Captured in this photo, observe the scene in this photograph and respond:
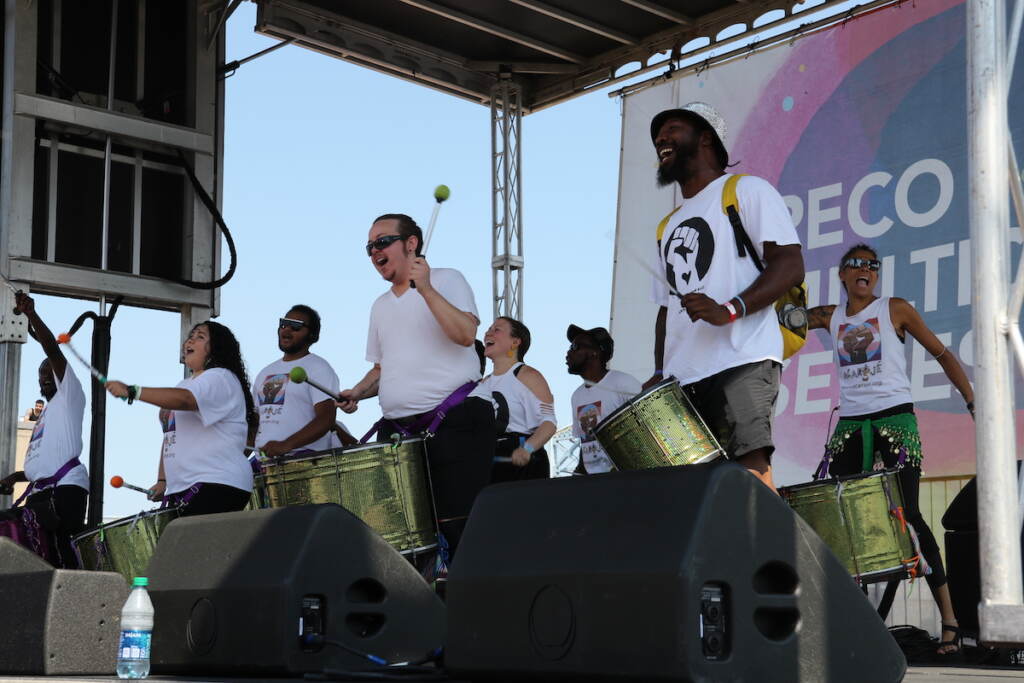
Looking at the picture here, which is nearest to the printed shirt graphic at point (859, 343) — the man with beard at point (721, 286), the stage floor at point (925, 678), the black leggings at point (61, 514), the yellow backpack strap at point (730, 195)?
the stage floor at point (925, 678)

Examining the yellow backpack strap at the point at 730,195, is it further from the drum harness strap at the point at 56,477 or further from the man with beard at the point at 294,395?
the drum harness strap at the point at 56,477

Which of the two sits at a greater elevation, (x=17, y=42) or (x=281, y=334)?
(x=17, y=42)

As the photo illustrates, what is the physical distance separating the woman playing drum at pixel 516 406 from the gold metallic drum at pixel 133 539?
174 cm

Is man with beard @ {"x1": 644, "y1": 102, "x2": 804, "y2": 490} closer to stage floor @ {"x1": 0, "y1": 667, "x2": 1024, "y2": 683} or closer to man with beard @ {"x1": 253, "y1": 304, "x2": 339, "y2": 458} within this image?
stage floor @ {"x1": 0, "y1": 667, "x2": 1024, "y2": 683}

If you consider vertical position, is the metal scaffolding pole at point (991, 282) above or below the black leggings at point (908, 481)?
above

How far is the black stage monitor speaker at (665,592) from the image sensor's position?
2611 mm

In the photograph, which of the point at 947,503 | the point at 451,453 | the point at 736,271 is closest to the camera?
the point at 736,271

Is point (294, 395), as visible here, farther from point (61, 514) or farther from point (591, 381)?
point (591, 381)

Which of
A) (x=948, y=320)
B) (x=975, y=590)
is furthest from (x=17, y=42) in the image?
(x=975, y=590)

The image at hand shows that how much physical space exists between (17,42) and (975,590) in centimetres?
612

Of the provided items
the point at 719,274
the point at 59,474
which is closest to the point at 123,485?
the point at 59,474

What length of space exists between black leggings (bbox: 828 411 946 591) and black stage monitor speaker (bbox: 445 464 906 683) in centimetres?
268

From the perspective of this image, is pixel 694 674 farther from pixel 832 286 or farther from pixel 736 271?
pixel 832 286

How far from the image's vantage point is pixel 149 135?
8320mm
